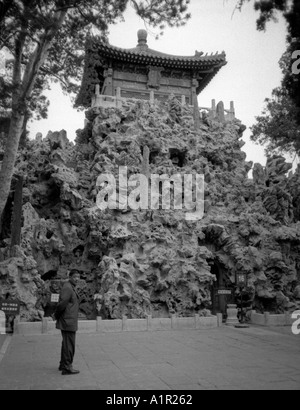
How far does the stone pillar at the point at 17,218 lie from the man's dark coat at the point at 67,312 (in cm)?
783

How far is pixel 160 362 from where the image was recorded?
6.23 metres

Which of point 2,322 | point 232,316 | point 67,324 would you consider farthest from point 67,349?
point 232,316

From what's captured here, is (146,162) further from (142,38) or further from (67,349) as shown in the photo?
(67,349)

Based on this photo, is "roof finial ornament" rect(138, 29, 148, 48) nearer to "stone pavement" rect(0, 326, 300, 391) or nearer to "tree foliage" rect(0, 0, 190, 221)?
"tree foliage" rect(0, 0, 190, 221)

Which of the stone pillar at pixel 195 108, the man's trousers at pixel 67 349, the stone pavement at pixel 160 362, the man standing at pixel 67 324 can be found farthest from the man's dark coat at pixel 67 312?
the stone pillar at pixel 195 108

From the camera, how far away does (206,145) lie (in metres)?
19.1

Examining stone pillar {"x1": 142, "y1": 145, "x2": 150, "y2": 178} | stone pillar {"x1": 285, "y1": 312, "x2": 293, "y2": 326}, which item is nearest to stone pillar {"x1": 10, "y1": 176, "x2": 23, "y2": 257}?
stone pillar {"x1": 142, "y1": 145, "x2": 150, "y2": 178}

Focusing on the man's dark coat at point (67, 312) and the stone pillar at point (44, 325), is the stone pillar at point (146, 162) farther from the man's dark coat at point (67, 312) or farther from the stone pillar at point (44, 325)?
the man's dark coat at point (67, 312)

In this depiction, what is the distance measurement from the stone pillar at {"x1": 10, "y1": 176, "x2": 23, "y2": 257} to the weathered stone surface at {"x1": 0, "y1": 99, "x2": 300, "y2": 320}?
704 mm

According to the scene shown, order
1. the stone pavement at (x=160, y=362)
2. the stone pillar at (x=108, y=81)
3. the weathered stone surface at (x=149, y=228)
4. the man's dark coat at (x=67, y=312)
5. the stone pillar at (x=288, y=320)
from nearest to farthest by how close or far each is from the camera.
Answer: the stone pavement at (x=160, y=362) → the man's dark coat at (x=67, y=312) → the stone pillar at (x=288, y=320) → the weathered stone surface at (x=149, y=228) → the stone pillar at (x=108, y=81)

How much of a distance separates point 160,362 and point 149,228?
345 inches

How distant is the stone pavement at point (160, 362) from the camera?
4.81 metres
